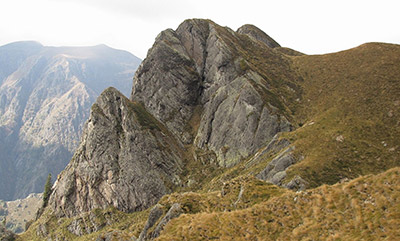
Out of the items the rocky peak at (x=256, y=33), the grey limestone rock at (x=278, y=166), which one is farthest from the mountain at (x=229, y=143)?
the rocky peak at (x=256, y=33)

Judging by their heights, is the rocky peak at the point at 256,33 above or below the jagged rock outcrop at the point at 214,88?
above

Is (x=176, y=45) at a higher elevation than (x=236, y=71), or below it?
higher

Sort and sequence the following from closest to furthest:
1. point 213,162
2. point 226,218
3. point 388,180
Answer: point 388,180 → point 226,218 → point 213,162

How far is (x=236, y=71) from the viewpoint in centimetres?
9481

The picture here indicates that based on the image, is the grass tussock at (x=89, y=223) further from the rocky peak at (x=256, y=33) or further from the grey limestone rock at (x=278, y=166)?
the rocky peak at (x=256, y=33)

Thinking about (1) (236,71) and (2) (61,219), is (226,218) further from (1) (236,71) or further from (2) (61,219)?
(2) (61,219)

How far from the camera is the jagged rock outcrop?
3255 inches

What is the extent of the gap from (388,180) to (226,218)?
1393cm

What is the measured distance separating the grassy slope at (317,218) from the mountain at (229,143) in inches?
5.0

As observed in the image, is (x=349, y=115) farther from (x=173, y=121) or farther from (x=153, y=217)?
(x=173, y=121)

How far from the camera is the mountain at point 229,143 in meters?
26.3

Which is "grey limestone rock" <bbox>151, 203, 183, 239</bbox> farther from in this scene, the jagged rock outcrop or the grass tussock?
the jagged rock outcrop

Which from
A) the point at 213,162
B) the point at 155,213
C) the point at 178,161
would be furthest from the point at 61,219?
the point at 155,213

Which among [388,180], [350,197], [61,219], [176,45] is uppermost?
[176,45]
